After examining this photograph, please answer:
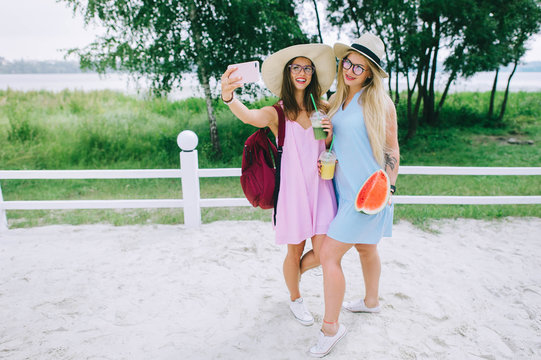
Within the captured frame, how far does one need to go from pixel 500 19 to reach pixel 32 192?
35.3 ft

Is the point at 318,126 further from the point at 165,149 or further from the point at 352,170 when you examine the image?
the point at 165,149

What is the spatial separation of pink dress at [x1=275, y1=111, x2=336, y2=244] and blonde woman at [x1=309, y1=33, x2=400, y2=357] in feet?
0.31

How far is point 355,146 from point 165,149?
7.66m

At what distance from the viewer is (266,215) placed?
522 centimetres

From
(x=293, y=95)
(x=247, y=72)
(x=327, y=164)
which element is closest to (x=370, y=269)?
(x=327, y=164)

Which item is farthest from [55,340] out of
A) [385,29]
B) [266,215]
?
[385,29]

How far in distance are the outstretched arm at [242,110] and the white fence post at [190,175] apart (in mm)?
2172

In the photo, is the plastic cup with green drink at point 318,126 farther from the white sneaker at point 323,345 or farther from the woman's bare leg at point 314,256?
the white sneaker at point 323,345

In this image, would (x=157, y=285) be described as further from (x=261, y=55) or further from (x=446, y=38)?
(x=446, y=38)

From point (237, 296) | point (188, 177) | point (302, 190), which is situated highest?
point (302, 190)

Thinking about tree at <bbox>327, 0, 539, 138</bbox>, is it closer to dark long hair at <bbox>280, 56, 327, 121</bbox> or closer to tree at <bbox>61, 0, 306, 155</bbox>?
tree at <bbox>61, 0, 306, 155</bbox>

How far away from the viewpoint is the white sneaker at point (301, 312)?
2760 millimetres

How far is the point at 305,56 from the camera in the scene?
2.37 m

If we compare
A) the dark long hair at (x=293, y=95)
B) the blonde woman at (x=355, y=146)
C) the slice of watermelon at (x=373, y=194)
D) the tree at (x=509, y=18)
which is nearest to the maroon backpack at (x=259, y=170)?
the dark long hair at (x=293, y=95)
